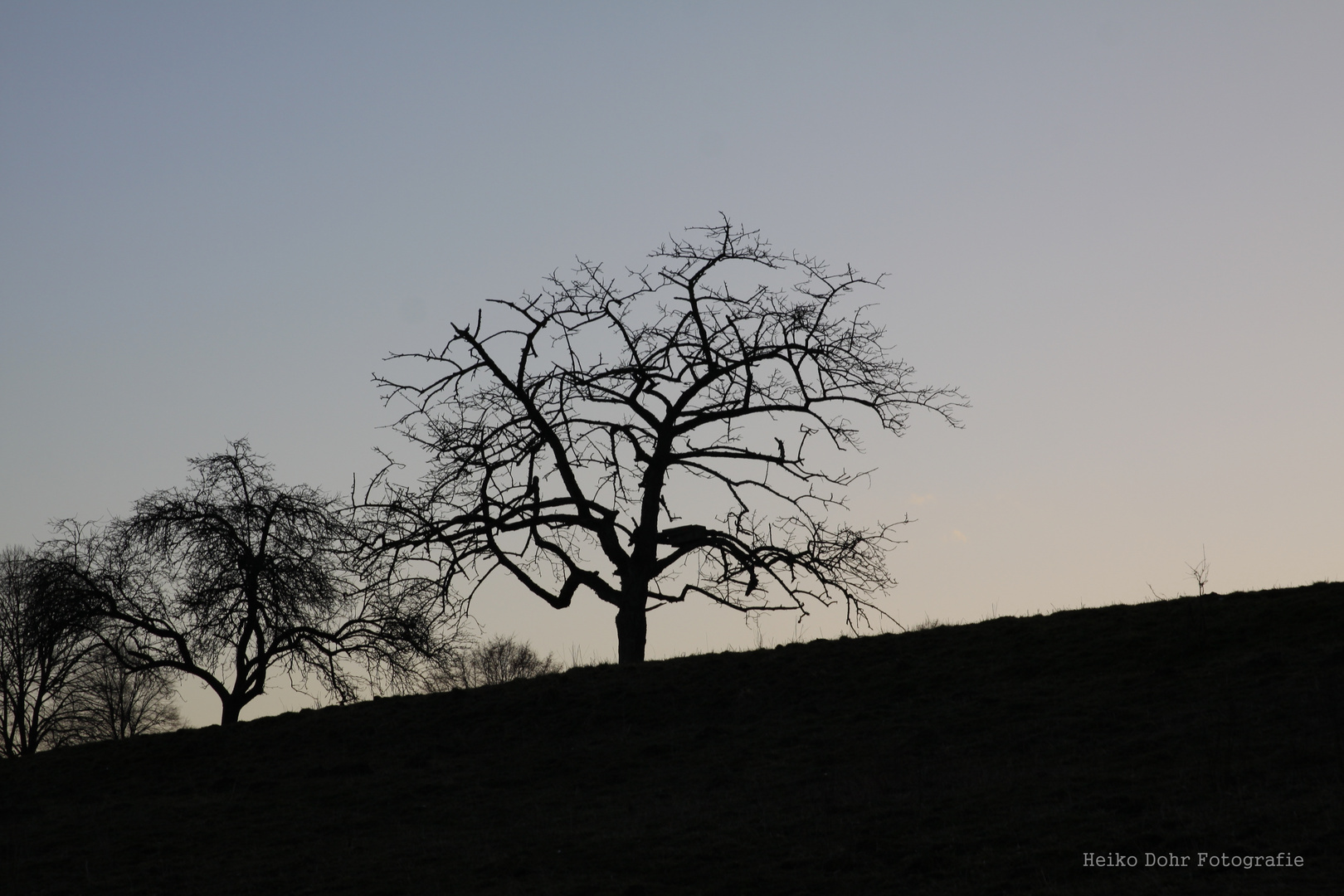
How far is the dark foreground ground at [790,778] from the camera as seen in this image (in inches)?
406

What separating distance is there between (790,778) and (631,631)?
8566mm

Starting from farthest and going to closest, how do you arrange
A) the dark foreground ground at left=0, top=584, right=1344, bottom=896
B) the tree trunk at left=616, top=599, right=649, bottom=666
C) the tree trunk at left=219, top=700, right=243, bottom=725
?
1. the tree trunk at left=219, top=700, right=243, bottom=725
2. the tree trunk at left=616, top=599, right=649, bottom=666
3. the dark foreground ground at left=0, top=584, right=1344, bottom=896

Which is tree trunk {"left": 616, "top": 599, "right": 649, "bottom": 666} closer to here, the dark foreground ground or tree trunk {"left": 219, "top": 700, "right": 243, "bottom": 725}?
the dark foreground ground

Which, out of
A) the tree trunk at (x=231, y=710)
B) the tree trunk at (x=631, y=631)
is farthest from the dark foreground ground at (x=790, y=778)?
the tree trunk at (x=231, y=710)

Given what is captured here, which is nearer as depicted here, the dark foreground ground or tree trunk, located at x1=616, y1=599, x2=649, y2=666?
the dark foreground ground

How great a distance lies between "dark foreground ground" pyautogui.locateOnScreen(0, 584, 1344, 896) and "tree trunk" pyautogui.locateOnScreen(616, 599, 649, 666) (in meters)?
2.05

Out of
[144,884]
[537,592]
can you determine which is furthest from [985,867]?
[537,592]

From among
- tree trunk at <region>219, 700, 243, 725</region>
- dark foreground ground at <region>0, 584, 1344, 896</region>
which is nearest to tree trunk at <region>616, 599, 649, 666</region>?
dark foreground ground at <region>0, 584, 1344, 896</region>

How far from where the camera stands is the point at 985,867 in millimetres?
9852

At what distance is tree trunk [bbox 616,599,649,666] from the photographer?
21672mm

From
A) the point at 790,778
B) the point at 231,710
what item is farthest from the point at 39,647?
the point at 790,778

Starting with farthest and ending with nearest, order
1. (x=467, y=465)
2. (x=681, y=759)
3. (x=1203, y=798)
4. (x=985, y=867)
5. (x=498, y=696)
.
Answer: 1. (x=467, y=465)
2. (x=498, y=696)
3. (x=681, y=759)
4. (x=1203, y=798)
5. (x=985, y=867)

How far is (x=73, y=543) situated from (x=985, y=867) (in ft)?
86.8

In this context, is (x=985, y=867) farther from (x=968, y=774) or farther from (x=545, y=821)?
(x=545, y=821)
